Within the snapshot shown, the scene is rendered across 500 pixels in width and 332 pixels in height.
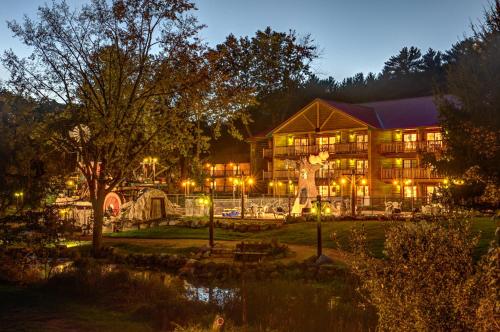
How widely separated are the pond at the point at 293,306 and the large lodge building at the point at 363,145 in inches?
1317

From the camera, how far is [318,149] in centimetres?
5550

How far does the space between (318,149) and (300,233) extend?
1138 inches

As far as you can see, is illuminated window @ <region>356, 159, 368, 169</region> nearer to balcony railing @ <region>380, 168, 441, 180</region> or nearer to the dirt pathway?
balcony railing @ <region>380, 168, 441, 180</region>

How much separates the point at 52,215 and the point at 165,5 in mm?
10896

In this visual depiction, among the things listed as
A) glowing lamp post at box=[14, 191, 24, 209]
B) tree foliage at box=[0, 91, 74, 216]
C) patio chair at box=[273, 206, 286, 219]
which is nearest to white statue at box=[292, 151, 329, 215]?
patio chair at box=[273, 206, 286, 219]

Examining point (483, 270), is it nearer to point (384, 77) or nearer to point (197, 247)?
point (197, 247)

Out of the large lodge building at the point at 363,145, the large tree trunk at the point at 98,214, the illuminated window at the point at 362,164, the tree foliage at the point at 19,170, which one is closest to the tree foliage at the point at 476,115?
the tree foliage at the point at 19,170

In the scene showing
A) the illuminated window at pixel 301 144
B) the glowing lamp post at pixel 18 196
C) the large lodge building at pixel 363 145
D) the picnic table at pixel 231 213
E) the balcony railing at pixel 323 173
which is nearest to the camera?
the glowing lamp post at pixel 18 196

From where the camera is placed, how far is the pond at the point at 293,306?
33.5 feet

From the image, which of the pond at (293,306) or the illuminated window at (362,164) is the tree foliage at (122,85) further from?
the illuminated window at (362,164)

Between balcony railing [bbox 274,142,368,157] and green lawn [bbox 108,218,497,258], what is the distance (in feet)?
79.3

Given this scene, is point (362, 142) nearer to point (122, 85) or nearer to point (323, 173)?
point (323, 173)

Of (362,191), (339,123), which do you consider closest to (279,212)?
(362,191)

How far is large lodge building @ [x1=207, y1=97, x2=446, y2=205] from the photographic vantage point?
50.7m
